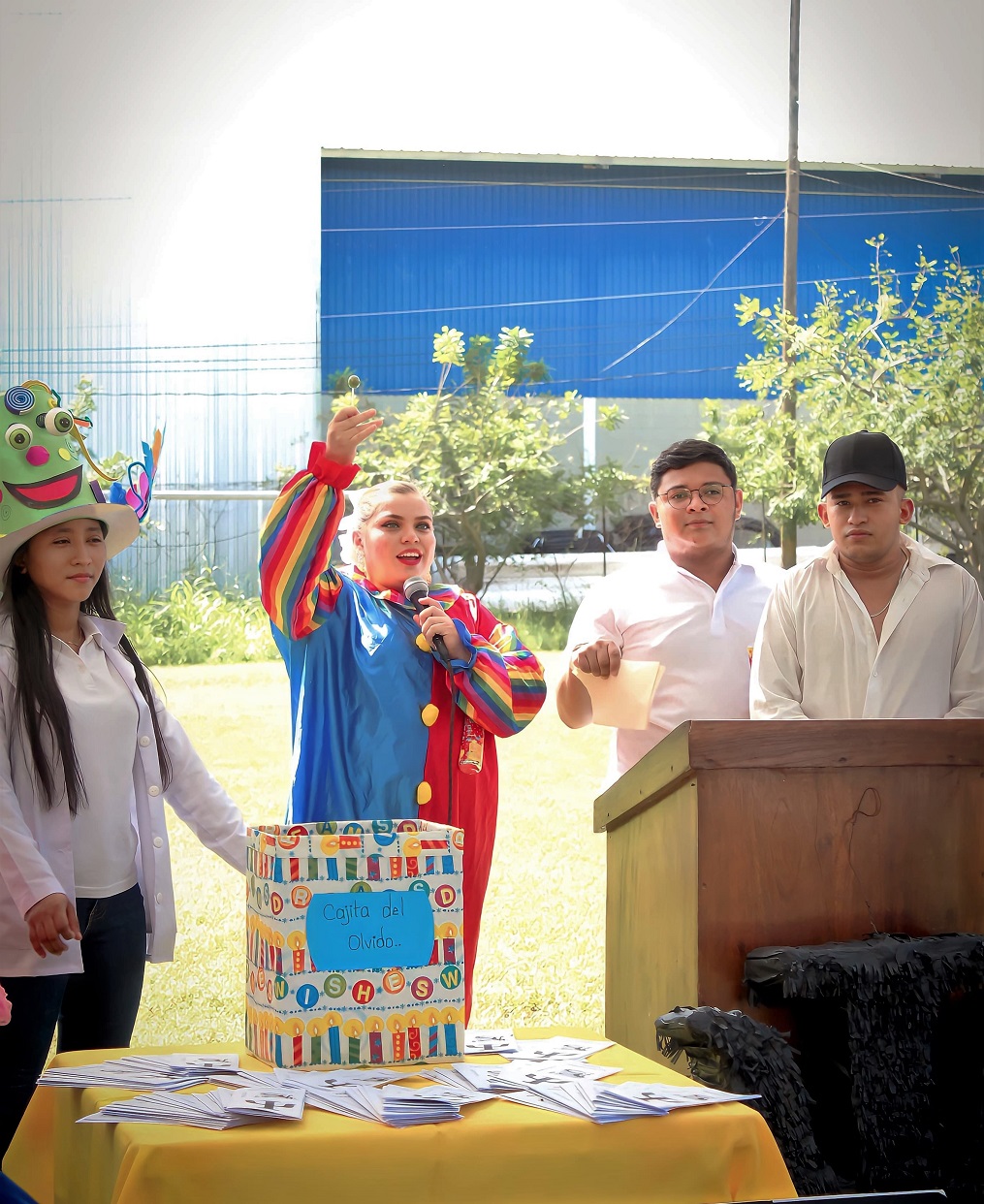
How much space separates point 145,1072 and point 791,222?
4.53 m

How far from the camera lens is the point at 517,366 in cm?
493

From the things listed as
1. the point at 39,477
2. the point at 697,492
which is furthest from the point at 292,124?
the point at 39,477

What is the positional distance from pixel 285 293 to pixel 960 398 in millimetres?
2794

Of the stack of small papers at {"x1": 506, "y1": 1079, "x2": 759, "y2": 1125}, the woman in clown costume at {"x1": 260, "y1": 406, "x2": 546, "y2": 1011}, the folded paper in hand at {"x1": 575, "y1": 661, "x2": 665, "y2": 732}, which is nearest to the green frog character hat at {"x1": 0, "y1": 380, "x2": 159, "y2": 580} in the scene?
the woman in clown costume at {"x1": 260, "y1": 406, "x2": 546, "y2": 1011}

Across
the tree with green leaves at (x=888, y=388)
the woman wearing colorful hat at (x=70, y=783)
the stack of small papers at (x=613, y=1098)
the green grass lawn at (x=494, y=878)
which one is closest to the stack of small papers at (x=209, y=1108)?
the stack of small papers at (x=613, y=1098)

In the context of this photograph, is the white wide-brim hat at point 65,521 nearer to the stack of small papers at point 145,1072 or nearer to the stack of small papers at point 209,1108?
the stack of small papers at point 145,1072

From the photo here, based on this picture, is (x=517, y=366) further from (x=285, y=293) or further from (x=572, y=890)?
(x=572, y=890)

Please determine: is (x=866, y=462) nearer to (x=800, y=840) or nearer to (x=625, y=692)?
(x=625, y=692)

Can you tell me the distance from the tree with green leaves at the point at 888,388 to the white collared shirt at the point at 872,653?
2.72m

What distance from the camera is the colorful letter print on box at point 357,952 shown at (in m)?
1.30

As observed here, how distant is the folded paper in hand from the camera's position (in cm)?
222

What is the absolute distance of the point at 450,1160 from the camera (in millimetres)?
1123

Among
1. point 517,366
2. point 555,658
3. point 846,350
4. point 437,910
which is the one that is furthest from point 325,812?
point 846,350

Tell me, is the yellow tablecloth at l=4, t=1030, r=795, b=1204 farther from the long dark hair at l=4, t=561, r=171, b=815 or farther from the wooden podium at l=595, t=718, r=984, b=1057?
the long dark hair at l=4, t=561, r=171, b=815
